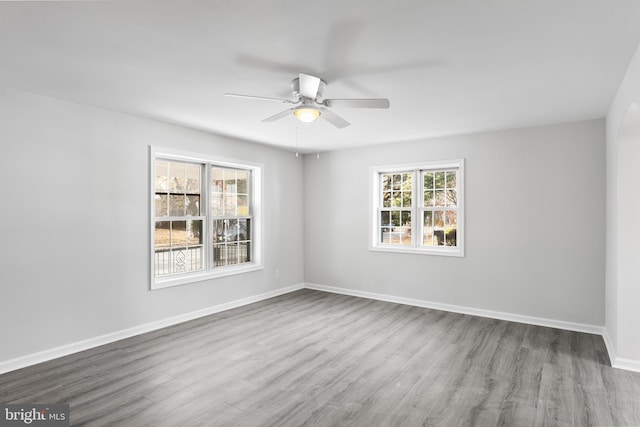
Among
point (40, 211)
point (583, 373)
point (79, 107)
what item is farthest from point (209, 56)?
point (583, 373)

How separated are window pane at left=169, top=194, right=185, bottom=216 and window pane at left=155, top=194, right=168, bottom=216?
0.24 ft

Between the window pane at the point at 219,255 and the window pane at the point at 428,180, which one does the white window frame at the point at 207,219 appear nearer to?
the window pane at the point at 219,255

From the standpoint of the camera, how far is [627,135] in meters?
3.19

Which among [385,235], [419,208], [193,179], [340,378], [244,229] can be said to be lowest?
[340,378]

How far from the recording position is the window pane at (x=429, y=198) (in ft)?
17.9

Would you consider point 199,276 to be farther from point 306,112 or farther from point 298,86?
point 298,86

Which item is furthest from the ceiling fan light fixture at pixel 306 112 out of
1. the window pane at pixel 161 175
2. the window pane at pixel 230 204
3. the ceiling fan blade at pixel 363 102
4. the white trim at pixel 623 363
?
the white trim at pixel 623 363

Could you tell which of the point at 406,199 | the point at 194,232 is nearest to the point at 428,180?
the point at 406,199

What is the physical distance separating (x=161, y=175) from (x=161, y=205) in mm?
388

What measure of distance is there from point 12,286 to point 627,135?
570 cm

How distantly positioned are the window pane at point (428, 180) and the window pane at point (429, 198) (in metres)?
0.06

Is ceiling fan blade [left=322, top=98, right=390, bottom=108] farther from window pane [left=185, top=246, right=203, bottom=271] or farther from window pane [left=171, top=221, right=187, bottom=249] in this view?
window pane [left=185, top=246, right=203, bottom=271]

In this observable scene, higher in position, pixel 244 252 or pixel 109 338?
pixel 244 252

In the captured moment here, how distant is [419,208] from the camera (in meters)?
5.54
